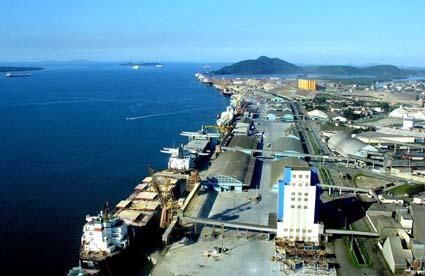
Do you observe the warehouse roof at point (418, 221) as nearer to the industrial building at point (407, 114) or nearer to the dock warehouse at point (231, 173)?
the dock warehouse at point (231, 173)

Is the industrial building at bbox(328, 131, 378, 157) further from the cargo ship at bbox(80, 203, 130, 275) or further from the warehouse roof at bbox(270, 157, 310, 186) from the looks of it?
the cargo ship at bbox(80, 203, 130, 275)

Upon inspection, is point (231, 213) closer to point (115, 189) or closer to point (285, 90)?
point (115, 189)

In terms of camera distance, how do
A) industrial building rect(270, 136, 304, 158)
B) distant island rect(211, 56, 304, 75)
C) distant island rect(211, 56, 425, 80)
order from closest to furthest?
industrial building rect(270, 136, 304, 158) < distant island rect(211, 56, 425, 80) < distant island rect(211, 56, 304, 75)

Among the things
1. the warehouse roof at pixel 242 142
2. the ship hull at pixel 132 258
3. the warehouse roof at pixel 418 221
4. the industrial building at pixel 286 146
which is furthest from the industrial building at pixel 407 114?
the ship hull at pixel 132 258

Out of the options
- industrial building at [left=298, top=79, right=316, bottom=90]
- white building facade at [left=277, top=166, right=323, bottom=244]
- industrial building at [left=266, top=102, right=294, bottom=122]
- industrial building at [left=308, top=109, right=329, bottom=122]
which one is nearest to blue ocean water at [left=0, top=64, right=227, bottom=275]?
industrial building at [left=266, top=102, right=294, bottom=122]

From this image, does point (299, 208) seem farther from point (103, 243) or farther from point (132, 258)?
point (103, 243)

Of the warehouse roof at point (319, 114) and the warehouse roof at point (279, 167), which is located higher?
the warehouse roof at point (319, 114)

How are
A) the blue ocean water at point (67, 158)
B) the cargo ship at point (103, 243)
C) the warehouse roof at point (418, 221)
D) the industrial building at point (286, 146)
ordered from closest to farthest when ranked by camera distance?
the cargo ship at point (103, 243)
the warehouse roof at point (418, 221)
the blue ocean water at point (67, 158)
the industrial building at point (286, 146)
